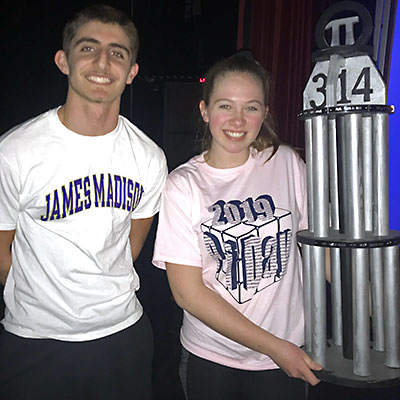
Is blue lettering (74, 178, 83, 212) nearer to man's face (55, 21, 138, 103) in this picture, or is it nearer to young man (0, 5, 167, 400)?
young man (0, 5, 167, 400)

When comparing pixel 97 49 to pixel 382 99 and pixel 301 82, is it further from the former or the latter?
pixel 301 82

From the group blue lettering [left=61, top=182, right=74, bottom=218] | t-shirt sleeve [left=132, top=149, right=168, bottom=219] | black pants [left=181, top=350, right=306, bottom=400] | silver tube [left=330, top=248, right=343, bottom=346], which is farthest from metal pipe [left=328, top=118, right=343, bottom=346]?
blue lettering [left=61, top=182, right=74, bottom=218]

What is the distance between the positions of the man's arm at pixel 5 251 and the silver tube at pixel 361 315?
1.02 metres

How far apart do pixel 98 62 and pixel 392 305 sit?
1055 mm

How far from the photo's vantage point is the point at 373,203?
3.32 feet

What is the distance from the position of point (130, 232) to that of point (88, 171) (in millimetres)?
327

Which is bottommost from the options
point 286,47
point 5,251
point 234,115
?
point 5,251

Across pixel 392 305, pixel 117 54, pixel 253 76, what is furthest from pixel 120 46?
pixel 392 305

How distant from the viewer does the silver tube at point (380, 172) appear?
983 mm

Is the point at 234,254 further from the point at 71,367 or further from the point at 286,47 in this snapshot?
the point at 286,47

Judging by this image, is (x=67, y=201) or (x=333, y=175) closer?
(x=333, y=175)

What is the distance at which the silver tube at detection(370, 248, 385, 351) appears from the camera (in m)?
1.03

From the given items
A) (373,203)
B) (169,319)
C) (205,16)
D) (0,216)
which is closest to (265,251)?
(373,203)

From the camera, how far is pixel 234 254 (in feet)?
4.13
